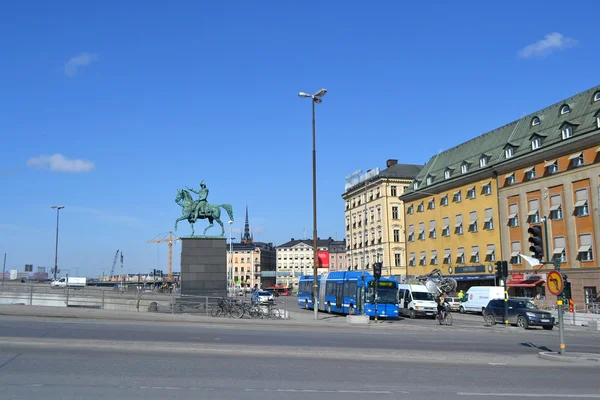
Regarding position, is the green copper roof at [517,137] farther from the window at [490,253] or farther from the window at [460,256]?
the window at [460,256]

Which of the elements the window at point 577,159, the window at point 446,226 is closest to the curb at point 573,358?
the window at point 577,159

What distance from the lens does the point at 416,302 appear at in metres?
43.4

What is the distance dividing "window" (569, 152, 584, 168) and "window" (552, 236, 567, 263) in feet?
21.6

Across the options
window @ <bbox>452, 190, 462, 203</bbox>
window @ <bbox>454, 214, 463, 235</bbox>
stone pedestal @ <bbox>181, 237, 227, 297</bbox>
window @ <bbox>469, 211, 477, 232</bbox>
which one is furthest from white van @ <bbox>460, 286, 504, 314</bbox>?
stone pedestal @ <bbox>181, 237, 227, 297</bbox>

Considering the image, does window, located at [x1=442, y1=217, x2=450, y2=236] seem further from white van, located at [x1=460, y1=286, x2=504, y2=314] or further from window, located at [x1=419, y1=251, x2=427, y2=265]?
white van, located at [x1=460, y1=286, x2=504, y2=314]

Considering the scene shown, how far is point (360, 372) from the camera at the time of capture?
43.6ft

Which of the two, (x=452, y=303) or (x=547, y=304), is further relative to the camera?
(x=452, y=303)

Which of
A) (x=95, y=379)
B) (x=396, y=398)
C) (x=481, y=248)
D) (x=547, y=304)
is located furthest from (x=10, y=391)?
(x=481, y=248)

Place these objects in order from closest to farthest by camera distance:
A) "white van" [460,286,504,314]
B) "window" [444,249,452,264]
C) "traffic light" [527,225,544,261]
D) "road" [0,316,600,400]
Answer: "road" [0,316,600,400] < "traffic light" [527,225,544,261] < "white van" [460,286,504,314] < "window" [444,249,452,264]

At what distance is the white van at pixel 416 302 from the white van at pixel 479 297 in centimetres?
505

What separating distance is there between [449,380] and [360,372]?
6.61 feet

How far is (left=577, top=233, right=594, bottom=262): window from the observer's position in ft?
158

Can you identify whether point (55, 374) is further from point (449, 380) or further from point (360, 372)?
point (449, 380)

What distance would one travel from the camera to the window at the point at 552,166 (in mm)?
51969
